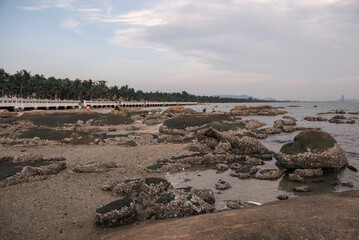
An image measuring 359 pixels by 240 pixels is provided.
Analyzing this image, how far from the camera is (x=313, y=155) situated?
13.8 metres

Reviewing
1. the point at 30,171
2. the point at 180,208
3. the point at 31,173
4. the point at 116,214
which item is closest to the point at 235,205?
the point at 180,208

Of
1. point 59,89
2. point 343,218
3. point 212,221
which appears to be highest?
point 59,89

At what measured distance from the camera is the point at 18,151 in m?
18.1

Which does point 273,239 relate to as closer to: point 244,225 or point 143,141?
point 244,225

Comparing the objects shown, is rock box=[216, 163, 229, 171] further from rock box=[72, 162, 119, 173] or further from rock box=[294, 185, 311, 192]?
rock box=[72, 162, 119, 173]

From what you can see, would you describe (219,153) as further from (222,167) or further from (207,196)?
(207,196)

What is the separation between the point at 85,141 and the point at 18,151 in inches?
207

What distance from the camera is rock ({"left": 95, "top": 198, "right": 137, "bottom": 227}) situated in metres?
7.40

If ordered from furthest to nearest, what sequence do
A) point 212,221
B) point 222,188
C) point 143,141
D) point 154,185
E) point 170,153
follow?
point 143,141
point 170,153
point 222,188
point 154,185
point 212,221

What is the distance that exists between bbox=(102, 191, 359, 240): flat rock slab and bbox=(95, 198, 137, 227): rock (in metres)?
1.00

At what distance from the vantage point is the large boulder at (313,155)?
13695mm

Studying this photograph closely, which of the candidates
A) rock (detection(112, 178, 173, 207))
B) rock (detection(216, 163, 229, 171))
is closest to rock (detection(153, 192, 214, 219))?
rock (detection(112, 178, 173, 207))

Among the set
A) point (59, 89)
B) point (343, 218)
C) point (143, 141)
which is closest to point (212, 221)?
point (343, 218)

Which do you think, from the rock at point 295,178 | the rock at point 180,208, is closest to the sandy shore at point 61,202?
the rock at point 180,208
